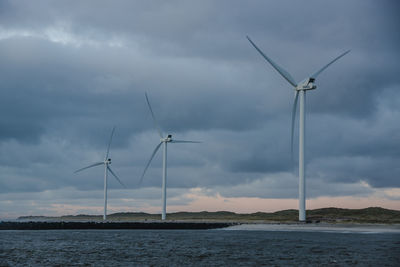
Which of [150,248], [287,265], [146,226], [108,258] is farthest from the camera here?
[146,226]

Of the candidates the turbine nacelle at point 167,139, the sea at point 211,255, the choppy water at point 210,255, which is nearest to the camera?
the sea at point 211,255

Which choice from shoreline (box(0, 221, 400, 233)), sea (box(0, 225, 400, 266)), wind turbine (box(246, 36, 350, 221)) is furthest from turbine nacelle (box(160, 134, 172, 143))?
sea (box(0, 225, 400, 266))

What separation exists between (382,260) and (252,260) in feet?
33.7

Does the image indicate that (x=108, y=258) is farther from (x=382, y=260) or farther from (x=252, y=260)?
(x=382, y=260)

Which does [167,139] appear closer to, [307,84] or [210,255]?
[307,84]

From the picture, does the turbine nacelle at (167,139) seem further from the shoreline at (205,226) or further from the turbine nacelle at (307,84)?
the turbine nacelle at (307,84)

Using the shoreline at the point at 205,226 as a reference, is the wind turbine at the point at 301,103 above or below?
above

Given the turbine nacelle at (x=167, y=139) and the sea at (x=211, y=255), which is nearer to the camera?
the sea at (x=211, y=255)

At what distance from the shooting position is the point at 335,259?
43.3 metres

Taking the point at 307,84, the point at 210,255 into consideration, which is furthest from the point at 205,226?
the point at 210,255

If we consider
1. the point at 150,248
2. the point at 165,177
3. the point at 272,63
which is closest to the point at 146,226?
the point at 165,177

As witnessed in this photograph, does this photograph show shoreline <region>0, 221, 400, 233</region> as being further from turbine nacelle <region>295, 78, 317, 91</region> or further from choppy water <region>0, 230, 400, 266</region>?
choppy water <region>0, 230, 400, 266</region>

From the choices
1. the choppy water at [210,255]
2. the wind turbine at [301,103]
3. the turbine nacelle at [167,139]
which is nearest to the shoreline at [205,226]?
the wind turbine at [301,103]

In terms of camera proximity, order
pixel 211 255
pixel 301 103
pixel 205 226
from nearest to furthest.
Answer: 1. pixel 211 255
2. pixel 301 103
3. pixel 205 226
